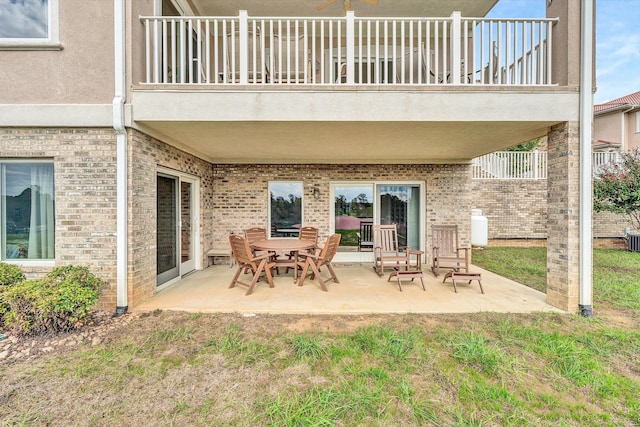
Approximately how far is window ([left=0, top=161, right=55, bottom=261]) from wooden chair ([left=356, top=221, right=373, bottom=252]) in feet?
20.0

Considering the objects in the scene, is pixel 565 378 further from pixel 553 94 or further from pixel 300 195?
pixel 300 195

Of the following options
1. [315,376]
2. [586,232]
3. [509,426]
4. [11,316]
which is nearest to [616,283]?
[586,232]

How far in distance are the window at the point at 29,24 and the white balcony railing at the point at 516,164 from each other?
13.0 meters

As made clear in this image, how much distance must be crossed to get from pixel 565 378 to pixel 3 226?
24.0 feet

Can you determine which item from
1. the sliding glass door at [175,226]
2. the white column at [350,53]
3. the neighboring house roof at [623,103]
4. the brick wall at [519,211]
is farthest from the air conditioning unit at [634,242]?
the sliding glass door at [175,226]

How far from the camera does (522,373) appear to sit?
2.66 m

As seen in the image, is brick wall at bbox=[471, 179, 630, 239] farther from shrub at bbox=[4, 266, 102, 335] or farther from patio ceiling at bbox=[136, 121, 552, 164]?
shrub at bbox=[4, 266, 102, 335]

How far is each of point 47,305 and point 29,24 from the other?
3994 mm

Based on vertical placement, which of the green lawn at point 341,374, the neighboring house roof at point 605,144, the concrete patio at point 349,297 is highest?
the neighboring house roof at point 605,144

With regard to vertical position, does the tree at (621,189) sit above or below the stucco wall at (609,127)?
A: below

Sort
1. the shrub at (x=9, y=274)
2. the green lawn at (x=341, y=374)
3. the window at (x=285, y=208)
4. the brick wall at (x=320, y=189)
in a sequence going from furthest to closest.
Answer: the window at (x=285, y=208), the brick wall at (x=320, y=189), the shrub at (x=9, y=274), the green lawn at (x=341, y=374)

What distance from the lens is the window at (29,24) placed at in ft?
12.7

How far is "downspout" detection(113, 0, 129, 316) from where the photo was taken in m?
3.86

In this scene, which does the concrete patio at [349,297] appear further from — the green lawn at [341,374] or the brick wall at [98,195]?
the brick wall at [98,195]
